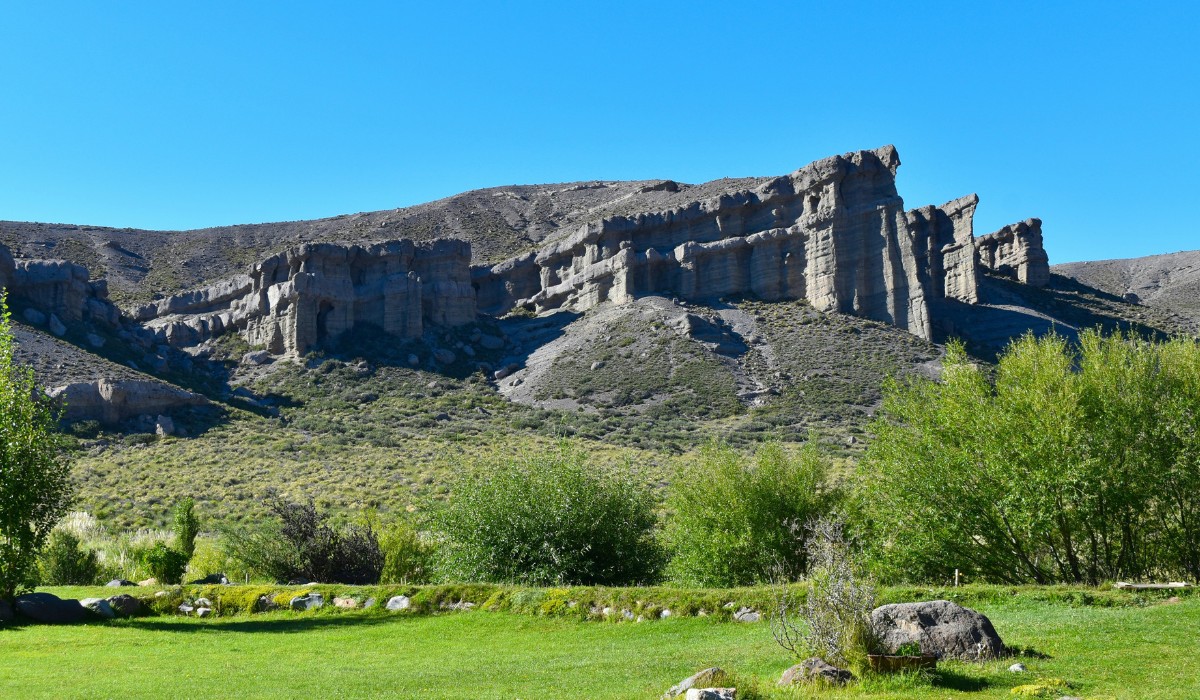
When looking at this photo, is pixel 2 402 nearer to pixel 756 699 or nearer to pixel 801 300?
pixel 756 699

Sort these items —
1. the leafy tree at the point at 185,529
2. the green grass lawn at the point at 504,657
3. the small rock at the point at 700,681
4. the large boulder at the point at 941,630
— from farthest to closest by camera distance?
the leafy tree at the point at 185,529 → the large boulder at the point at 941,630 → the green grass lawn at the point at 504,657 → the small rock at the point at 700,681

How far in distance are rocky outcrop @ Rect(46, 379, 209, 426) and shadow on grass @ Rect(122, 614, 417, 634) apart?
39.4 m

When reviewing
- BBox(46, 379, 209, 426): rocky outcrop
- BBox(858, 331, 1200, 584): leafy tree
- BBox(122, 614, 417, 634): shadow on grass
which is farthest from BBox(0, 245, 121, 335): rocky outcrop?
BBox(858, 331, 1200, 584): leafy tree

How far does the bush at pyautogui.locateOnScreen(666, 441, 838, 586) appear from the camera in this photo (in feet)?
74.5

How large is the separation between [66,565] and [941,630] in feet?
78.4

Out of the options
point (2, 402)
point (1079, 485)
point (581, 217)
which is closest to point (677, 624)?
point (1079, 485)

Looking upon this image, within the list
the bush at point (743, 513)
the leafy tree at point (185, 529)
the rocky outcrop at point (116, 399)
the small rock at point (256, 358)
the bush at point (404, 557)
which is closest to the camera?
the bush at point (743, 513)

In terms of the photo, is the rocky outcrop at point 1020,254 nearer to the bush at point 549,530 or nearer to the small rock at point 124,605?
the bush at point 549,530

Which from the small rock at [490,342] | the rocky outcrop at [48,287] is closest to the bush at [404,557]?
the small rock at [490,342]

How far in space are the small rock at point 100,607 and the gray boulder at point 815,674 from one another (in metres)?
14.3

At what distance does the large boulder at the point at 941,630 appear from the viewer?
1072 cm

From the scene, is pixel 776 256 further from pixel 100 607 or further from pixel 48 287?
pixel 100 607

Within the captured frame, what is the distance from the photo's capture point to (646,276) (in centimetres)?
A: 8000

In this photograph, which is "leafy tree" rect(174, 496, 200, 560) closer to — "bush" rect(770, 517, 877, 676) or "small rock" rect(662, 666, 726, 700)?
"small rock" rect(662, 666, 726, 700)
